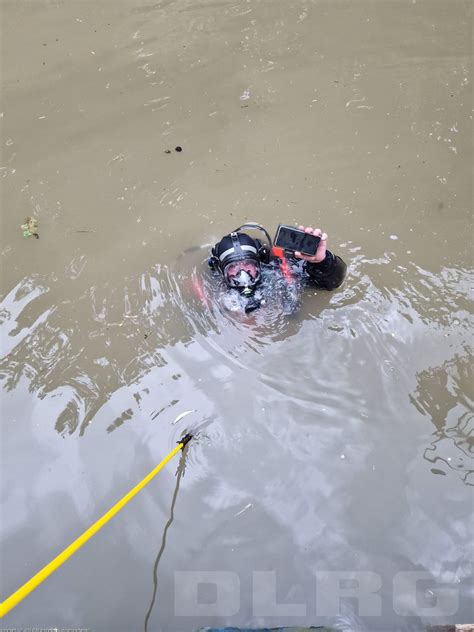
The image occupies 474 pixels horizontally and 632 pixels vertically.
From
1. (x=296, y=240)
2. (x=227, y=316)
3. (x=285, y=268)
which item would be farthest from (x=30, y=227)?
(x=296, y=240)

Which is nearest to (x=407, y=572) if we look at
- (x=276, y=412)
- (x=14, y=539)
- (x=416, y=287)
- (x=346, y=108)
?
(x=276, y=412)

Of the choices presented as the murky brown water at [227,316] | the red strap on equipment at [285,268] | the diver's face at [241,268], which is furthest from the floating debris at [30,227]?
the red strap on equipment at [285,268]

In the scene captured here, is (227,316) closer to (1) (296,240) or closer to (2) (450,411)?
(1) (296,240)

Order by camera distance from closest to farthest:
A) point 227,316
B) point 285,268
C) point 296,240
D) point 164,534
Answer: point 164,534 → point 296,240 → point 285,268 → point 227,316

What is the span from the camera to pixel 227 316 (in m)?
4.49

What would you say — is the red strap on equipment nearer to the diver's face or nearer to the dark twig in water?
the diver's face

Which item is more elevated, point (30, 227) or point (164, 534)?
point (30, 227)

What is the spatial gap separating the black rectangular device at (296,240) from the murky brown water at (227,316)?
750 millimetres

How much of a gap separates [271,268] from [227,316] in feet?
1.70

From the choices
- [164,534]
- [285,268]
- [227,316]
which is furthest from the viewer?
[227,316]

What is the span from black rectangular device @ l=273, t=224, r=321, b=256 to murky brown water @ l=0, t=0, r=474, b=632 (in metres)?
0.75

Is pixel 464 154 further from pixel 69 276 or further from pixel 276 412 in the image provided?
pixel 69 276

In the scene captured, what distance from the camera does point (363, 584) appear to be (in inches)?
135

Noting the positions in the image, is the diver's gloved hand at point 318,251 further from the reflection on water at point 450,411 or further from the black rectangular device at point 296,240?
the reflection on water at point 450,411
